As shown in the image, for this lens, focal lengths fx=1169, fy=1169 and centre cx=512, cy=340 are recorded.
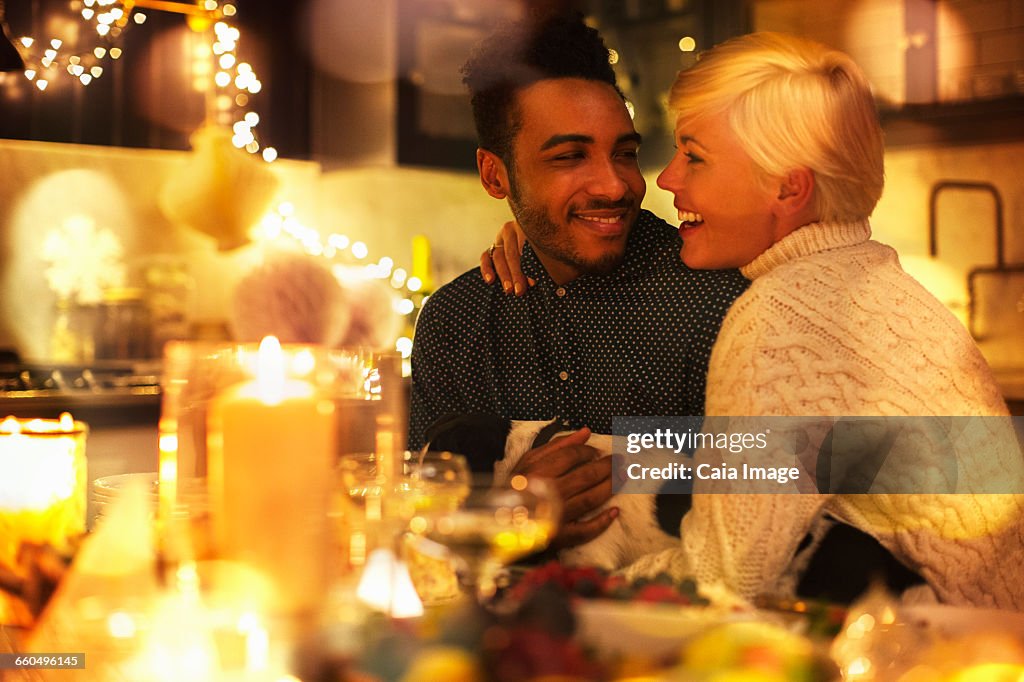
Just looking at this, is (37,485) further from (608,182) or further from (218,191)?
(608,182)

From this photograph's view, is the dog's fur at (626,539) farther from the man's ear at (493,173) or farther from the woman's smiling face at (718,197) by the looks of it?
the man's ear at (493,173)

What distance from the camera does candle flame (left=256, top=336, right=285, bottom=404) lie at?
2.11 ft

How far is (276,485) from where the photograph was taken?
633 millimetres

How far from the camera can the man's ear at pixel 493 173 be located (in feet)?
6.05

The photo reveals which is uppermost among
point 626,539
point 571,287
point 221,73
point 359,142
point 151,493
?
point 221,73

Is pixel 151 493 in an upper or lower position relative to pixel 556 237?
lower

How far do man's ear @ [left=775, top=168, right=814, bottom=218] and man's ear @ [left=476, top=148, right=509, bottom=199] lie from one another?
0.55 metres

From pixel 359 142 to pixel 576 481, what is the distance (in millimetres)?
2255

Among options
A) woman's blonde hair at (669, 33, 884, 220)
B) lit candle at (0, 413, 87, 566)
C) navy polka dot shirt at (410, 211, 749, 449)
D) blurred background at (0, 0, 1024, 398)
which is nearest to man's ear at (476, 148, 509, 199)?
navy polka dot shirt at (410, 211, 749, 449)

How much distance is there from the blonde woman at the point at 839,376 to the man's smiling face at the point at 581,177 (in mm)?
309

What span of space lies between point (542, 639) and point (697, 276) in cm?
106

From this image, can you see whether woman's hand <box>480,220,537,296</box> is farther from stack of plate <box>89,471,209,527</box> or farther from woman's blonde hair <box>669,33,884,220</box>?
stack of plate <box>89,471,209,527</box>

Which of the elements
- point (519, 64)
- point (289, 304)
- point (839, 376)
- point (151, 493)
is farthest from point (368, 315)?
point (519, 64)

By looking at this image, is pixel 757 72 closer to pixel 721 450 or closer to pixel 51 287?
pixel 721 450
